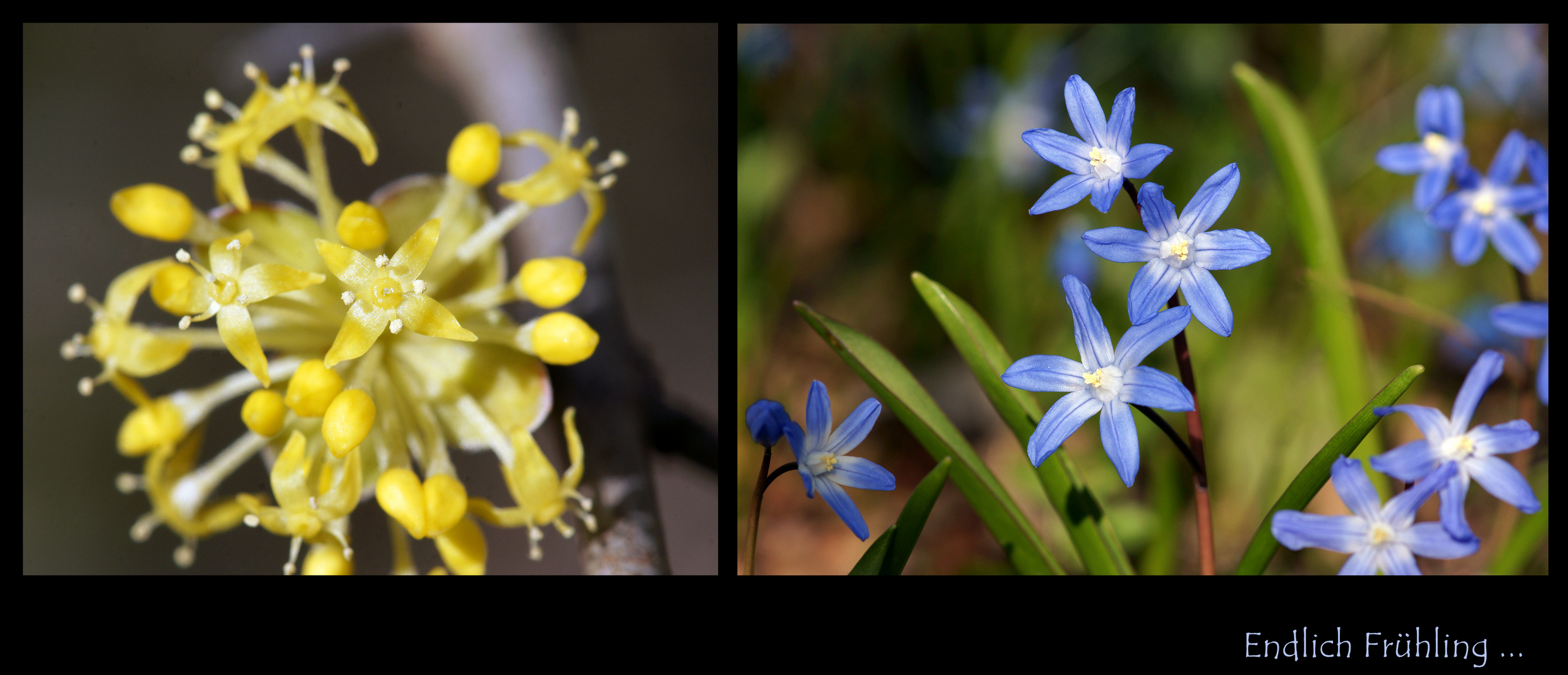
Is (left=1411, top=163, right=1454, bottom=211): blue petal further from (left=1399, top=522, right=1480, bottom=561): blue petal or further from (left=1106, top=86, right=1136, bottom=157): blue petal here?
(left=1106, top=86, right=1136, bottom=157): blue petal

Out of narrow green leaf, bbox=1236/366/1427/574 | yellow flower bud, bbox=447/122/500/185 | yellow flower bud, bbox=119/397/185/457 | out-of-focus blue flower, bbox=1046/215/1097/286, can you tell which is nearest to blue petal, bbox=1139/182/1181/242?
narrow green leaf, bbox=1236/366/1427/574

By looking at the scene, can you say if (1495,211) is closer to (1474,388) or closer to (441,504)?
(1474,388)

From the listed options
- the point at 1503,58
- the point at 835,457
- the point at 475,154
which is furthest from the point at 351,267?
the point at 1503,58

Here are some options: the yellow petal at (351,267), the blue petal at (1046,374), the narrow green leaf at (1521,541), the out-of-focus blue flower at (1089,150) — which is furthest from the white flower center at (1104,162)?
the narrow green leaf at (1521,541)
